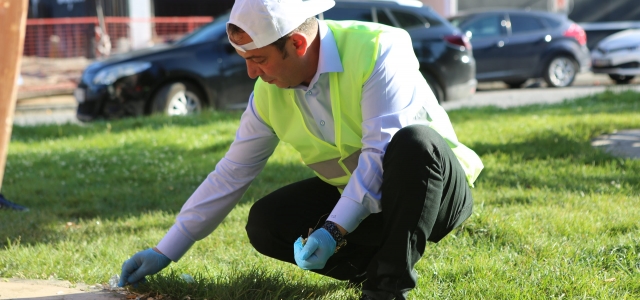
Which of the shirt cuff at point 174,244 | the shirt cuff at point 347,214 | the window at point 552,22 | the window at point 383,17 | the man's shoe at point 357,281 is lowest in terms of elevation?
the man's shoe at point 357,281

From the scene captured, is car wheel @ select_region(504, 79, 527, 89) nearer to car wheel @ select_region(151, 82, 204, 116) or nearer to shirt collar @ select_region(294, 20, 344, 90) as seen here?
car wheel @ select_region(151, 82, 204, 116)

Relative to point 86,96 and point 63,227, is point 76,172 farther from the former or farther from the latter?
point 86,96

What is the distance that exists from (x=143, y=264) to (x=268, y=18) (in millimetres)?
1158

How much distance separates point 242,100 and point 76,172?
12.5ft

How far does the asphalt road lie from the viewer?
41.9 feet

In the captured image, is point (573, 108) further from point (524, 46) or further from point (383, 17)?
point (524, 46)

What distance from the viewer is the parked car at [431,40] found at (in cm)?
1045

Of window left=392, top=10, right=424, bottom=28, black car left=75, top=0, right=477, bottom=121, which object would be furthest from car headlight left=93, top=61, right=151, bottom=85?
window left=392, top=10, right=424, bottom=28

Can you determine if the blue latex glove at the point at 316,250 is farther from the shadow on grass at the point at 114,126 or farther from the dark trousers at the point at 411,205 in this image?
the shadow on grass at the point at 114,126

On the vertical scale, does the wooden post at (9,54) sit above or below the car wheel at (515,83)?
above

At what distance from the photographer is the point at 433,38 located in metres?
10.6

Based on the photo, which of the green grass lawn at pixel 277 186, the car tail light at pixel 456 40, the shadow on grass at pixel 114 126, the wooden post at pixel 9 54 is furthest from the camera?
the car tail light at pixel 456 40

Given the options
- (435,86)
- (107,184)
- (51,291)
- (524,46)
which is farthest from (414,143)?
(524,46)

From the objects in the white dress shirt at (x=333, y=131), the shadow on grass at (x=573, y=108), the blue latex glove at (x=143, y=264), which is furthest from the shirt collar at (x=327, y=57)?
the shadow on grass at (x=573, y=108)
